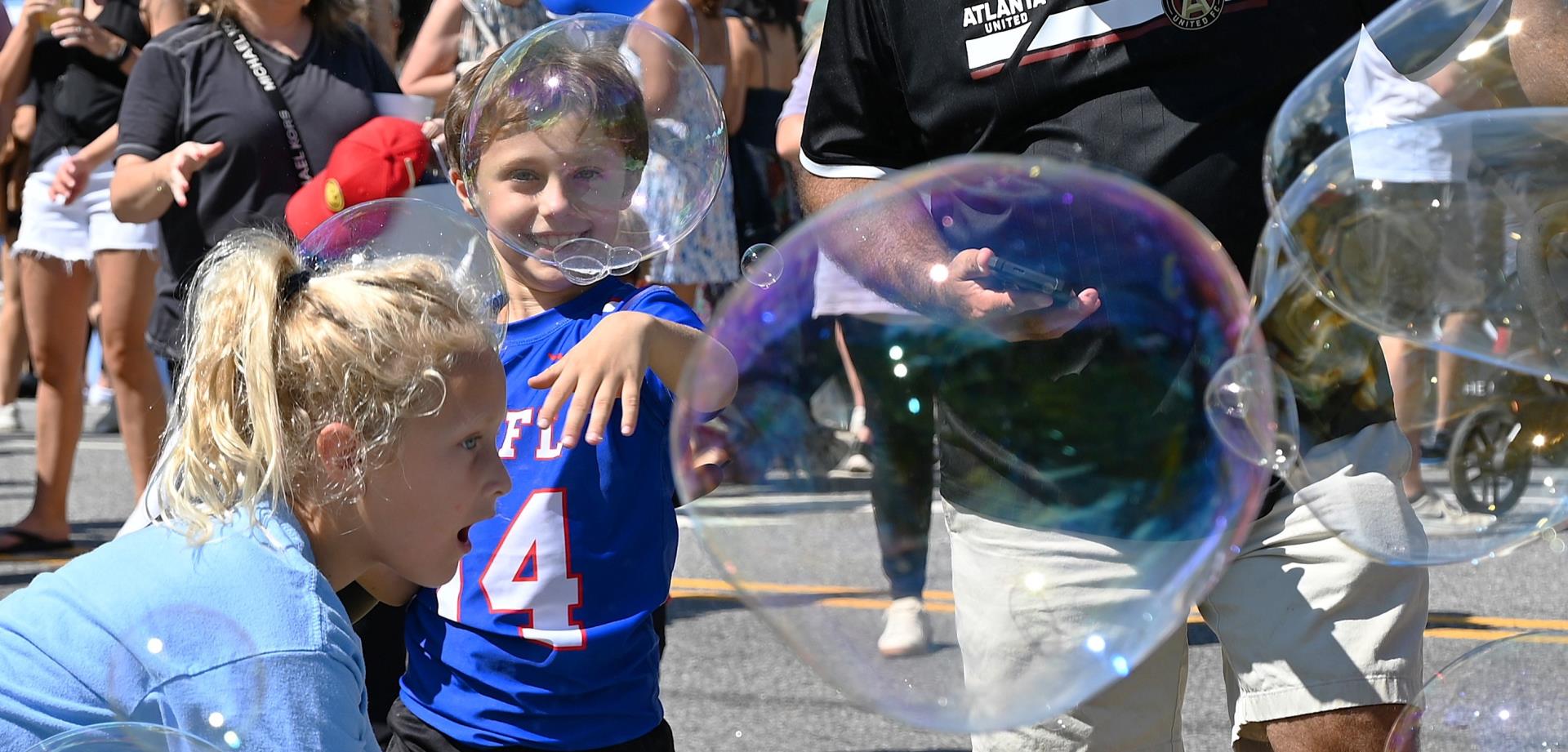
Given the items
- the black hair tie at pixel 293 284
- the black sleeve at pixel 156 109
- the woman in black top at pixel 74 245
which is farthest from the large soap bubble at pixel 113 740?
the woman in black top at pixel 74 245

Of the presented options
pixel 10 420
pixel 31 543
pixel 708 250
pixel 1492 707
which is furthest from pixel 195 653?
pixel 10 420

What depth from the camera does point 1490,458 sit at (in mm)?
2076

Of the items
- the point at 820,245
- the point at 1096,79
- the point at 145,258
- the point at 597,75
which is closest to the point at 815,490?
the point at 820,245

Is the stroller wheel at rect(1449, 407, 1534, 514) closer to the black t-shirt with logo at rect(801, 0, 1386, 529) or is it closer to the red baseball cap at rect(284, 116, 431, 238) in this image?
the black t-shirt with logo at rect(801, 0, 1386, 529)

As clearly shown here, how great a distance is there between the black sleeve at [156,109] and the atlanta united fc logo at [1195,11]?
2532 mm

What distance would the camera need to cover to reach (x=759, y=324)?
2094 millimetres

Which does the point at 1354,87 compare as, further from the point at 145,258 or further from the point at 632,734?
the point at 145,258

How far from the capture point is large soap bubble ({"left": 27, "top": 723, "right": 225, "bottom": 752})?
68.0 inches

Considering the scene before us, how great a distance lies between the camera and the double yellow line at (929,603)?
206 centimetres

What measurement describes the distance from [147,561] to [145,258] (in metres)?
3.56

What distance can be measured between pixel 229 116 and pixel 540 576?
1.94 meters

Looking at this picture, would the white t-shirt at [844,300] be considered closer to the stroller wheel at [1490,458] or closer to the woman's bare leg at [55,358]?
the stroller wheel at [1490,458]

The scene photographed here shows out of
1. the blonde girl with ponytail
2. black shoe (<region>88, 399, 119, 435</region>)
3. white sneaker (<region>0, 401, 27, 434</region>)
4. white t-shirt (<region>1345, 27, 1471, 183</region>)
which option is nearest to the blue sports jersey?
the blonde girl with ponytail

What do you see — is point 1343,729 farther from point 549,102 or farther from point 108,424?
point 108,424
